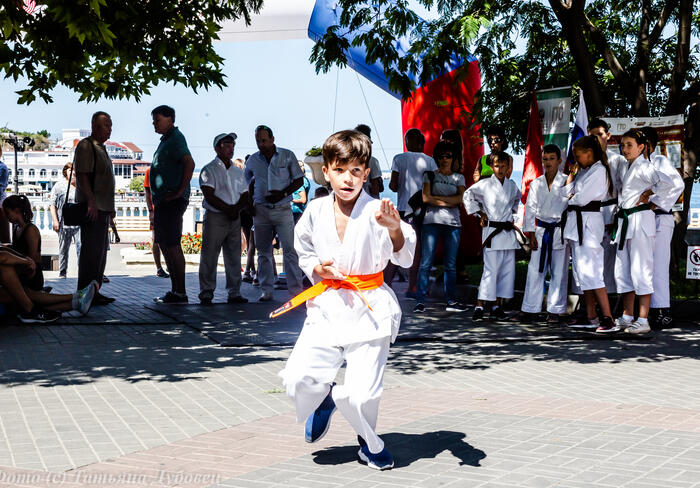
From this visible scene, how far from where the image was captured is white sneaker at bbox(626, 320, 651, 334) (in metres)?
9.66

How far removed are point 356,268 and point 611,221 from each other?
6.05 metres

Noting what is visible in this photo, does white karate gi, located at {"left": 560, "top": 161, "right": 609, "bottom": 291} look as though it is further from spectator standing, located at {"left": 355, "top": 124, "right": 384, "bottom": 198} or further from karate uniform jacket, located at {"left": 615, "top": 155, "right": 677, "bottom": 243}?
spectator standing, located at {"left": 355, "top": 124, "right": 384, "bottom": 198}

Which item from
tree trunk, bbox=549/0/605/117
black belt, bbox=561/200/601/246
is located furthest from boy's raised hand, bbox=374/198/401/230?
tree trunk, bbox=549/0/605/117

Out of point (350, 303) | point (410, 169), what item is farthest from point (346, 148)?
point (410, 169)

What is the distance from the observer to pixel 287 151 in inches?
469

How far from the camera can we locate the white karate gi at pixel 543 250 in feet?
33.3

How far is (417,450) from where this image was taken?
505 cm

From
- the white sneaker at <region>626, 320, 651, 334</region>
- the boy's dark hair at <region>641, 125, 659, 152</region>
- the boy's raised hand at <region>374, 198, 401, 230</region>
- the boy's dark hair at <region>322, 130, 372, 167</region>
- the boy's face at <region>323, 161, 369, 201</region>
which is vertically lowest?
the white sneaker at <region>626, 320, 651, 334</region>

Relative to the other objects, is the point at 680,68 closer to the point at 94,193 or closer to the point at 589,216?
the point at 589,216

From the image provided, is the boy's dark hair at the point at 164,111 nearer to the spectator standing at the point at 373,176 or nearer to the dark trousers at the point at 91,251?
the dark trousers at the point at 91,251

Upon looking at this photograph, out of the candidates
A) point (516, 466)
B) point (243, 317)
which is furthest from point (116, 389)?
point (243, 317)

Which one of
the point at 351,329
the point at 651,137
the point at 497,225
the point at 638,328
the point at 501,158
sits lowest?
the point at 638,328

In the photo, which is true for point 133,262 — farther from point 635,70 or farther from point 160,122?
point 635,70

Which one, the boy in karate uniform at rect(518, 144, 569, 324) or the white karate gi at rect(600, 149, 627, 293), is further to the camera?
the boy in karate uniform at rect(518, 144, 569, 324)
